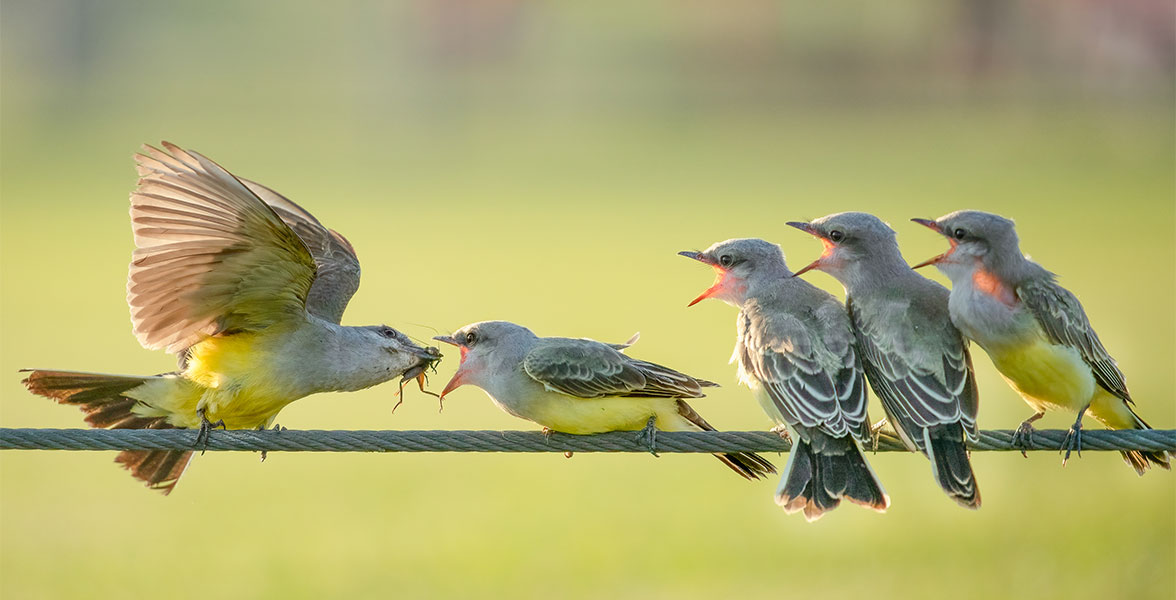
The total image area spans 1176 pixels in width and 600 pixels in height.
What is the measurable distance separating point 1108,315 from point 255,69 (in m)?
56.7

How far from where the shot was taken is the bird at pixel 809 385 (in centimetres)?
574

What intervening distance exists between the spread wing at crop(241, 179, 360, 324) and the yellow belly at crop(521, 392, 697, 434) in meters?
1.78

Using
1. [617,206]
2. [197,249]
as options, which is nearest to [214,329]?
[197,249]

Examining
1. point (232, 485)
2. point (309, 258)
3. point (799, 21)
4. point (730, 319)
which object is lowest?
point (309, 258)

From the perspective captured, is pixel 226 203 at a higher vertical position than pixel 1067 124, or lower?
lower

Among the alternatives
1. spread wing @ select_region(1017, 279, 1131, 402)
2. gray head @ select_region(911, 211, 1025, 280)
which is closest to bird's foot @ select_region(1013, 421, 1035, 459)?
spread wing @ select_region(1017, 279, 1131, 402)

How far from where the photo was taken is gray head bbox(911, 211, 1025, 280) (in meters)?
5.98

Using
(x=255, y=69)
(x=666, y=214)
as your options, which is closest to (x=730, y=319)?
(x=666, y=214)

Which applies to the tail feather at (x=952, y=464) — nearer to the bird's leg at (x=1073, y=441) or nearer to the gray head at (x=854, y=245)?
the bird's leg at (x=1073, y=441)

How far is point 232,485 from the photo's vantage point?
21.6m

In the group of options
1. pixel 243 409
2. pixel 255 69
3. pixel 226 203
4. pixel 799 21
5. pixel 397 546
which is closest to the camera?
pixel 226 203

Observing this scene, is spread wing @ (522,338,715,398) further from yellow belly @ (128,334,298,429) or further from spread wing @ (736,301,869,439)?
yellow belly @ (128,334,298,429)

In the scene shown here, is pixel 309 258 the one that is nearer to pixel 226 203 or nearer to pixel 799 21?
pixel 226 203

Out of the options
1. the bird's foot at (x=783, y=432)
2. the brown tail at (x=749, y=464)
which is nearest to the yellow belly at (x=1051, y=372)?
the bird's foot at (x=783, y=432)
